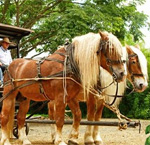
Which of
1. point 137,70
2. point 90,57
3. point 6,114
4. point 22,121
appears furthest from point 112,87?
point 6,114

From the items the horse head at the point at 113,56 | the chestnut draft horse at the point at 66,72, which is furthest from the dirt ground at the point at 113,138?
the horse head at the point at 113,56

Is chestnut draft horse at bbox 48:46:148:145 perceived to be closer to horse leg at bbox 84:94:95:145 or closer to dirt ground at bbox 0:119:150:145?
horse leg at bbox 84:94:95:145

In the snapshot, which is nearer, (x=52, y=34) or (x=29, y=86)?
(x=29, y=86)

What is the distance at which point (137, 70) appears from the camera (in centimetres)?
694

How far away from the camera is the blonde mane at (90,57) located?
19.9 feet

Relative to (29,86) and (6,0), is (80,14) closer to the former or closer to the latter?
(6,0)

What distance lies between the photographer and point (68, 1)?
1603 centimetres

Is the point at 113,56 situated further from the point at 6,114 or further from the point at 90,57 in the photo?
the point at 6,114

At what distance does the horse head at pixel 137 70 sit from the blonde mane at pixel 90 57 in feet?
3.14

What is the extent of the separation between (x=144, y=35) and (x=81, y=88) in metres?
10.7

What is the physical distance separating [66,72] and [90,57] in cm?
46

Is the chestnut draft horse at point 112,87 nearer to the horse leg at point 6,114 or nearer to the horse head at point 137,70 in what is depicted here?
the horse head at point 137,70

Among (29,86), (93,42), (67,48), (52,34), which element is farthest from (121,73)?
(52,34)

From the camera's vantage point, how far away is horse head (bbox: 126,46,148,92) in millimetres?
6789
